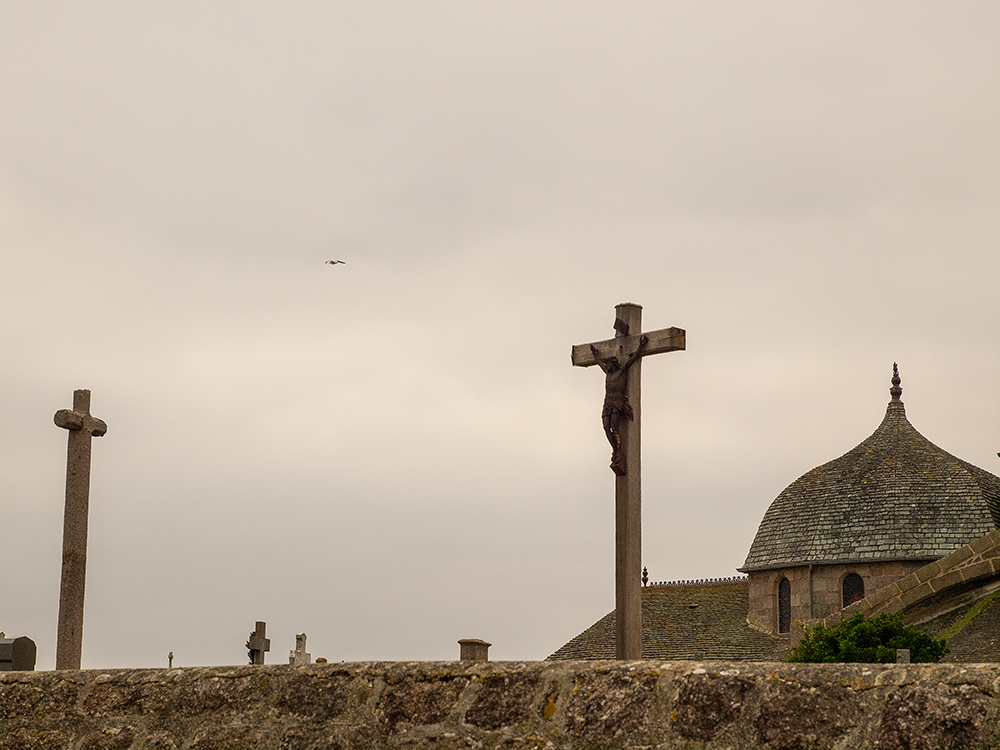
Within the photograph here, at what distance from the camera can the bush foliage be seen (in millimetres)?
23234

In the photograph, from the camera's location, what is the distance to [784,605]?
37812mm

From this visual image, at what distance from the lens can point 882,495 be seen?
122ft

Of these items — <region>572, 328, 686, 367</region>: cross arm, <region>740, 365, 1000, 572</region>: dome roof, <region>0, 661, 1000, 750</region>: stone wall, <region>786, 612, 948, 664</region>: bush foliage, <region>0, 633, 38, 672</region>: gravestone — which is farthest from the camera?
<region>740, 365, 1000, 572</region>: dome roof

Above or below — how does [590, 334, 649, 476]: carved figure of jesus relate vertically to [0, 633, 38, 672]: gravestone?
above

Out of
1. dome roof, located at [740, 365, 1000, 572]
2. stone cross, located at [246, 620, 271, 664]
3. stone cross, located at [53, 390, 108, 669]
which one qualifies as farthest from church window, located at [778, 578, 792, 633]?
stone cross, located at [53, 390, 108, 669]

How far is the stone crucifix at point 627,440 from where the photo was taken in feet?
32.3

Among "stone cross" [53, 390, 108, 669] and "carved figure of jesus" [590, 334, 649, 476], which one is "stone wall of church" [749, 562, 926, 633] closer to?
"carved figure of jesus" [590, 334, 649, 476]

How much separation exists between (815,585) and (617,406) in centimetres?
2846

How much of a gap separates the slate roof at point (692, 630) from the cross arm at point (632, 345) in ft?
81.2

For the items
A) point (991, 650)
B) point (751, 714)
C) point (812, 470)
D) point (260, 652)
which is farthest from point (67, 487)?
point (812, 470)

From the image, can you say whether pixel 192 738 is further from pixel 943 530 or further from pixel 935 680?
pixel 943 530

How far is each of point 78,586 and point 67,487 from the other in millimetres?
701

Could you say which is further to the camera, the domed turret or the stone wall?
the domed turret

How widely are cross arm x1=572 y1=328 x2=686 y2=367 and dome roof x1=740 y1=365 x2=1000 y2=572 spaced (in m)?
27.6
